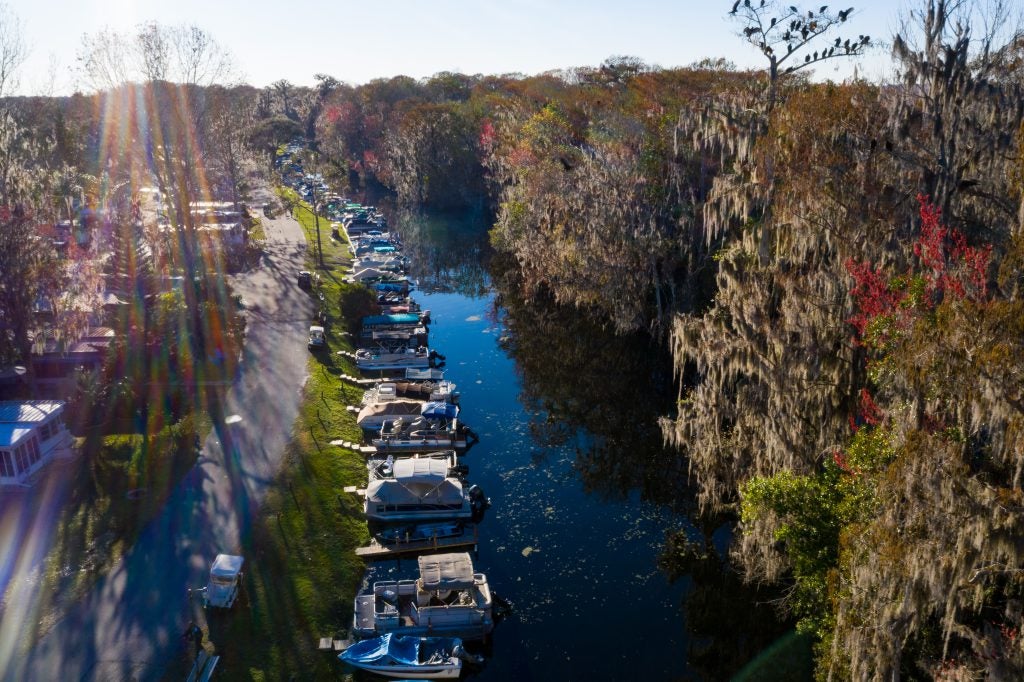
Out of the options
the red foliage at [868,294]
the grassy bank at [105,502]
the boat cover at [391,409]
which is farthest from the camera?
the boat cover at [391,409]

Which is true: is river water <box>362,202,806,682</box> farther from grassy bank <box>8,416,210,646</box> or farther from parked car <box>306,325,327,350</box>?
grassy bank <box>8,416,210,646</box>

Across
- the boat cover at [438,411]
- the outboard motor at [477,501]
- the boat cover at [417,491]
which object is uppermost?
the boat cover at [438,411]

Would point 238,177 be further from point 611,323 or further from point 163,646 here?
point 163,646

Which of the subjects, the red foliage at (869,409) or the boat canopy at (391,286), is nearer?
the red foliage at (869,409)

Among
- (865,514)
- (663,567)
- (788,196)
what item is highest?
(788,196)

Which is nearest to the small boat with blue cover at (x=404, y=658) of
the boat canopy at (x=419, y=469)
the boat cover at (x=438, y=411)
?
the boat canopy at (x=419, y=469)

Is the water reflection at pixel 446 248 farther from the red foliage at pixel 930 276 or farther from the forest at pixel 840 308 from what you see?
the red foliage at pixel 930 276

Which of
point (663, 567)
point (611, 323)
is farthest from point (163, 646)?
point (611, 323)
